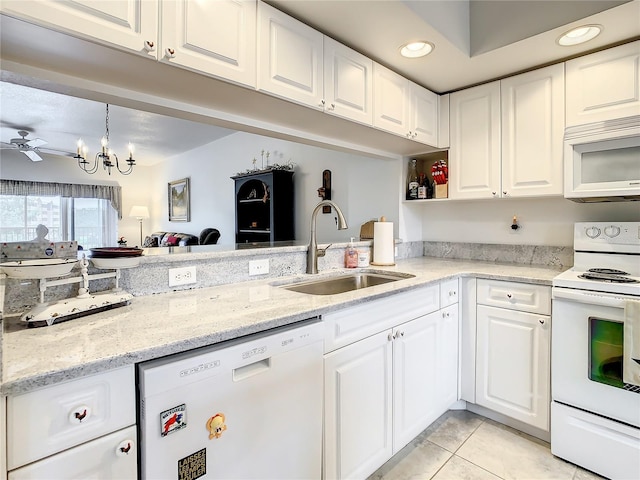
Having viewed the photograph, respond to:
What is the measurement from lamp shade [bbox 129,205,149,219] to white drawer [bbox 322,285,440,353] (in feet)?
11.0

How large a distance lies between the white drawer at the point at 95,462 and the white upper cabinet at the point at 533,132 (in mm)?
2411

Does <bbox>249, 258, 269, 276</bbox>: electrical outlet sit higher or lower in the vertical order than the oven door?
higher

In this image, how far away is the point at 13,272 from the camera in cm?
95

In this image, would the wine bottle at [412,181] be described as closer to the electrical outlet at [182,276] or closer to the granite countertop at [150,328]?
the granite countertop at [150,328]

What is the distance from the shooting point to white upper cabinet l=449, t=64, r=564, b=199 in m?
2.02

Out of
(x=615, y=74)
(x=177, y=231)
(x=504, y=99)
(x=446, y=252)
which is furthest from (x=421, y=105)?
(x=177, y=231)

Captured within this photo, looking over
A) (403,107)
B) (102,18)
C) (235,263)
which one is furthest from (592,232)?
(102,18)

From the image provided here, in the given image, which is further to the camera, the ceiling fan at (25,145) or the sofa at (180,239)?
the sofa at (180,239)

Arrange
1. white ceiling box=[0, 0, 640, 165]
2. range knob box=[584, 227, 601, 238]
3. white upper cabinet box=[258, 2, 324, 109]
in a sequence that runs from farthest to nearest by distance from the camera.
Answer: range knob box=[584, 227, 601, 238] < white ceiling box=[0, 0, 640, 165] < white upper cabinet box=[258, 2, 324, 109]

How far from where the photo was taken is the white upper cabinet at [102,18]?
902 millimetres

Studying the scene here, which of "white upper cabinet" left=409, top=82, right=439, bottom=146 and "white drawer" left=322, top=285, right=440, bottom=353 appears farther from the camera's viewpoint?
"white upper cabinet" left=409, top=82, right=439, bottom=146

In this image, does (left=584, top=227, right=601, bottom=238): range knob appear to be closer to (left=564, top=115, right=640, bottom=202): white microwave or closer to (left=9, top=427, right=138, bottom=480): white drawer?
(left=564, top=115, right=640, bottom=202): white microwave

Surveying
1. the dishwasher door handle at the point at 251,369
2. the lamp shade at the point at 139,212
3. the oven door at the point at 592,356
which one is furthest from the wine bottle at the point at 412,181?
the lamp shade at the point at 139,212

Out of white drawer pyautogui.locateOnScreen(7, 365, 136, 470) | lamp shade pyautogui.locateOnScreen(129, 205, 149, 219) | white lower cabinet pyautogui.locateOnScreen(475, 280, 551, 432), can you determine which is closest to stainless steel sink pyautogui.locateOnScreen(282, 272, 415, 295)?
white lower cabinet pyautogui.locateOnScreen(475, 280, 551, 432)
